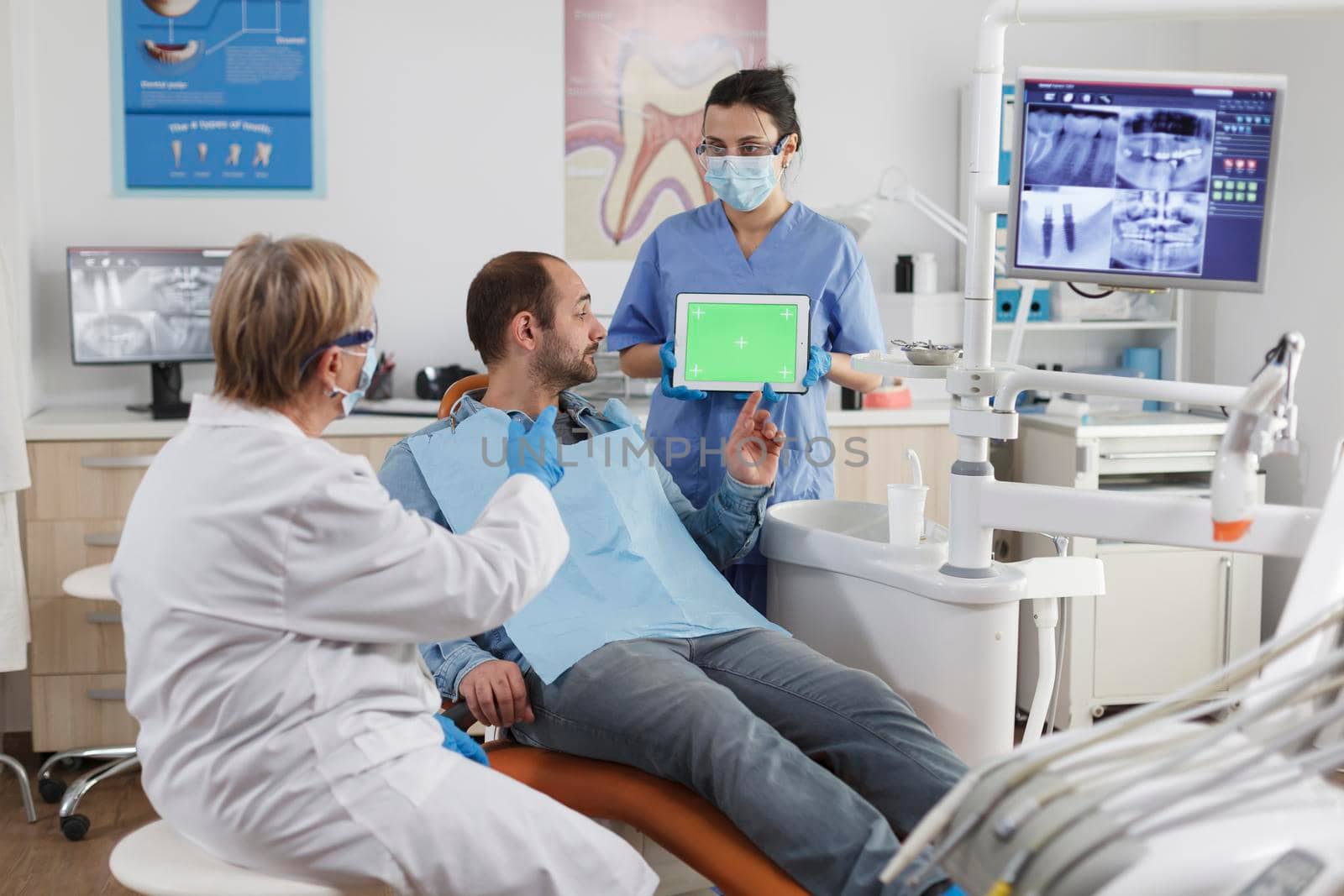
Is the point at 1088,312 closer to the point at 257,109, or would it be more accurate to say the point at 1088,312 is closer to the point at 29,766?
the point at 257,109

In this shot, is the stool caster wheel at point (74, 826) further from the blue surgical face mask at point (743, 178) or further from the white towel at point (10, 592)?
the blue surgical face mask at point (743, 178)

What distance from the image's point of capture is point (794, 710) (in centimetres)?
168

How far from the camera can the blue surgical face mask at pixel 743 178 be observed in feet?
7.31

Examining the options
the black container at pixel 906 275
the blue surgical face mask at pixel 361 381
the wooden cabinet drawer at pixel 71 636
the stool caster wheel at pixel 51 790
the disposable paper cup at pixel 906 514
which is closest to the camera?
the blue surgical face mask at pixel 361 381

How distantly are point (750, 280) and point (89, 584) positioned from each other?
150cm

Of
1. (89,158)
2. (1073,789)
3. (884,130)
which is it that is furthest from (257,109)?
(1073,789)

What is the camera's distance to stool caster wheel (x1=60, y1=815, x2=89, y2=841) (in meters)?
2.63

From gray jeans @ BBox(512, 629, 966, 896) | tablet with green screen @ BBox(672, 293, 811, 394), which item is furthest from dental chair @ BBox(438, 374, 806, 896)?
tablet with green screen @ BBox(672, 293, 811, 394)

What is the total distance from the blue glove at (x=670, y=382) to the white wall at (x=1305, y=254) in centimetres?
186

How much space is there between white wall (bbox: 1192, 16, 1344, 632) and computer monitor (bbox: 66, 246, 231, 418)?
2691mm

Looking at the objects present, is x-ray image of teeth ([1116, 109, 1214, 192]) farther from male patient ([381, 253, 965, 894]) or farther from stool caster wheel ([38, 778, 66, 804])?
stool caster wheel ([38, 778, 66, 804])

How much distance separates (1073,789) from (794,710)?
0.73 m

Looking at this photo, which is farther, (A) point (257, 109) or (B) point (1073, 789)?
(A) point (257, 109)

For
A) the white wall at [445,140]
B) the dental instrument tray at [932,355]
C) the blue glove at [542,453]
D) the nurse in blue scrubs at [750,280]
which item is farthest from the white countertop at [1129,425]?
the blue glove at [542,453]
